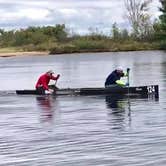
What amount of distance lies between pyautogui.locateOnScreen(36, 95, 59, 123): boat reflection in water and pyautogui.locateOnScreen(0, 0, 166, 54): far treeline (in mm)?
99135

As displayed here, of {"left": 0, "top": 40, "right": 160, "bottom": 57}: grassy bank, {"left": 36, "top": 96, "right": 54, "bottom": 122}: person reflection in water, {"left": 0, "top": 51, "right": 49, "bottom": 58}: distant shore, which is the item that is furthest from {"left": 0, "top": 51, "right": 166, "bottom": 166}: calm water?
{"left": 0, "top": 51, "right": 49, "bottom": 58}: distant shore

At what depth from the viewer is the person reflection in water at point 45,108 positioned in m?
27.7

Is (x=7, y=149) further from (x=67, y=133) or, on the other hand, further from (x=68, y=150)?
(x=67, y=133)

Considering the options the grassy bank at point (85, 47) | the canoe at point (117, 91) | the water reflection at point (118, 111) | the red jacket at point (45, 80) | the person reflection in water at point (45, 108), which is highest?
the grassy bank at point (85, 47)

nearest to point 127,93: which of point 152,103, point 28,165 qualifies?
point 152,103

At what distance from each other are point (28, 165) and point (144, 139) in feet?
15.4

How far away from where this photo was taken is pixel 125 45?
139625 mm

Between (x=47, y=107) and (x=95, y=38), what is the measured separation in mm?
118891

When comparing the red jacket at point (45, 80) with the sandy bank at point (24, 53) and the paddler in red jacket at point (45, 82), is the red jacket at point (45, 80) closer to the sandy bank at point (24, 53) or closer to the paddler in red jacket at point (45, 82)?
the paddler in red jacket at point (45, 82)

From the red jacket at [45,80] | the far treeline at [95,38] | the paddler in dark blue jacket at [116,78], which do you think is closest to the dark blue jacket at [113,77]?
the paddler in dark blue jacket at [116,78]

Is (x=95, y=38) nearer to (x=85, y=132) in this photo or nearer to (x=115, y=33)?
(x=115, y=33)

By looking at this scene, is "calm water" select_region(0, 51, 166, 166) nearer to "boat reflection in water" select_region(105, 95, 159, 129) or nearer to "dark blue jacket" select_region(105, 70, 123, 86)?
"boat reflection in water" select_region(105, 95, 159, 129)

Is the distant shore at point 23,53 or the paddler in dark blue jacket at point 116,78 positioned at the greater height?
the distant shore at point 23,53

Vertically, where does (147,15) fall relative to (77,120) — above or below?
above
